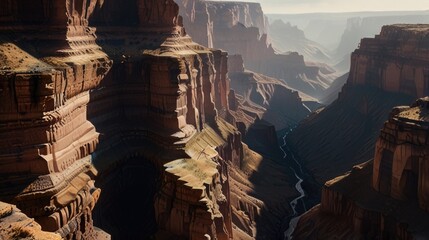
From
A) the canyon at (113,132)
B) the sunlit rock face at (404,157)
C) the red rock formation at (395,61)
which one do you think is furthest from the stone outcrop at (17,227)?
the red rock formation at (395,61)

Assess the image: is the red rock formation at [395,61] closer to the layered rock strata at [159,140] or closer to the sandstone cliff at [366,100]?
the sandstone cliff at [366,100]

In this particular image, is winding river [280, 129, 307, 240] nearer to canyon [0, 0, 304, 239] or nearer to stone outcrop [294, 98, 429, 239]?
canyon [0, 0, 304, 239]

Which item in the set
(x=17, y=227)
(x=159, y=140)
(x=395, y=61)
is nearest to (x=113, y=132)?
(x=159, y=140)

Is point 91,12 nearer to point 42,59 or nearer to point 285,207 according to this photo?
point 42,59

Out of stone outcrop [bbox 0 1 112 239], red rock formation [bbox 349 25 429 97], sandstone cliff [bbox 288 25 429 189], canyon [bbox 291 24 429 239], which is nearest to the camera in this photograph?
stone outcrop [bbox 0 1 112 239]

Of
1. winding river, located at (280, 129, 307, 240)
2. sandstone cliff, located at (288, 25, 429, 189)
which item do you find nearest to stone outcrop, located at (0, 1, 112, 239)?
winding river, located at (280, 129, 307, 240)

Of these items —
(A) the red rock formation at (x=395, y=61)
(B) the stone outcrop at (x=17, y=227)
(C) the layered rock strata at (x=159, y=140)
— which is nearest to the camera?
(B) the stone outcrop at (x=17, y=227)

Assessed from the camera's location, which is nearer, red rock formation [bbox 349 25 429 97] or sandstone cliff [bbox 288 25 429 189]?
sandstone cliff [bbox 288 25 429 189]

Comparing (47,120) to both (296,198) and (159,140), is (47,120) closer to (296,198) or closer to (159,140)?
(159,140)
